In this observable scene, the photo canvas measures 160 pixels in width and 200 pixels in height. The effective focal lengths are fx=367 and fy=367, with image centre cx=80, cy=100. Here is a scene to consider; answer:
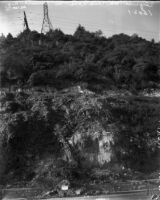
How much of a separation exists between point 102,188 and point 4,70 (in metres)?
9.70

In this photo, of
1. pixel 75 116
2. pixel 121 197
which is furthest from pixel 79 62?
pixel 121 197

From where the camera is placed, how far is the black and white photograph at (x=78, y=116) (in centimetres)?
1532

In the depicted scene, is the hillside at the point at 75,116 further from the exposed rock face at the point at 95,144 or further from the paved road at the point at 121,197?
the paved road at the point at 121,197

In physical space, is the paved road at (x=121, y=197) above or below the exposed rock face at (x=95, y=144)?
below

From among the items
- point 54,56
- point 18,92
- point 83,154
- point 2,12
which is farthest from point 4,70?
point 83,154

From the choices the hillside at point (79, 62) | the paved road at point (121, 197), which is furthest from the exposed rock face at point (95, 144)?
the hillside at point (79, 62)

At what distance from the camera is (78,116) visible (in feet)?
59.3

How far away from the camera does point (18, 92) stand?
19.7 meters

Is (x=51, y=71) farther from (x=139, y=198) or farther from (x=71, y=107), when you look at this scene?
(x=139, y=198)

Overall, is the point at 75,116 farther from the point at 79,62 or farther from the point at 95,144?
the point at 79,62

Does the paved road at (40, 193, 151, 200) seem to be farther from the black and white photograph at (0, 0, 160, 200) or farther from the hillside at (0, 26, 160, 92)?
the hillside at (0, 26, 160, 92)

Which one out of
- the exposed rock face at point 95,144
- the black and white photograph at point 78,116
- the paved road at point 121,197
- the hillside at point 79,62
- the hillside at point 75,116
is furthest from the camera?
the hillside at point 79,62

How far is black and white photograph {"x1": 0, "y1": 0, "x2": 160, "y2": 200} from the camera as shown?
1532 cm

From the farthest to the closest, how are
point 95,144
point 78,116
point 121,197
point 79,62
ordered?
point 79,62 < point 78,116 < point 95,144 < point 121,197
